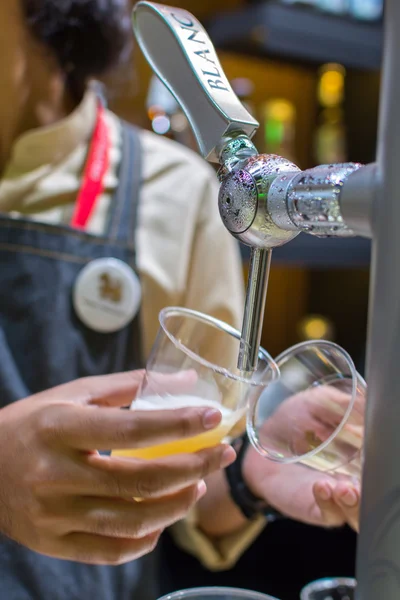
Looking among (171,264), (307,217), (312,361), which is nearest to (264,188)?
(307,217)

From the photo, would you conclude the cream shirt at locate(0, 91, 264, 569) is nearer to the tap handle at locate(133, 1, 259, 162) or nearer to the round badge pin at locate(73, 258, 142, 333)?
the round badge pin at locate(73, 258, 142, 333)

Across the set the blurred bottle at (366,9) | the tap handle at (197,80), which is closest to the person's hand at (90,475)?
the tap handle at (197,80)

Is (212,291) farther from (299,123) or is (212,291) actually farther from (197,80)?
(299,123)

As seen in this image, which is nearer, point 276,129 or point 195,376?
point 195,376

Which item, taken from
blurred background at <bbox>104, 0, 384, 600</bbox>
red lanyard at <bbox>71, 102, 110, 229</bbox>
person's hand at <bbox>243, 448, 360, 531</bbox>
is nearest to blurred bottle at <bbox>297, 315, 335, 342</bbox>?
blurred background at <bbox>104, 0, 384, 600</bbox>

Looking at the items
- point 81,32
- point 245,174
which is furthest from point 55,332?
point 245,174

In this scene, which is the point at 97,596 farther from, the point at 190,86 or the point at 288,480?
the point at 190,86

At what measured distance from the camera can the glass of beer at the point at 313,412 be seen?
460 millimetres

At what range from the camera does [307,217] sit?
0.32 metres

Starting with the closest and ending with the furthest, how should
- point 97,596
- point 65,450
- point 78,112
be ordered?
point 65,450
point 97,596
point 78,112

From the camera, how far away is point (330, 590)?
1.59 feet

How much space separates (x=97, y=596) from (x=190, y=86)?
25.5 inches

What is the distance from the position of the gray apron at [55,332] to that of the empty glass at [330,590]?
40cm

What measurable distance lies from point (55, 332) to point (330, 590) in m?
0.48
